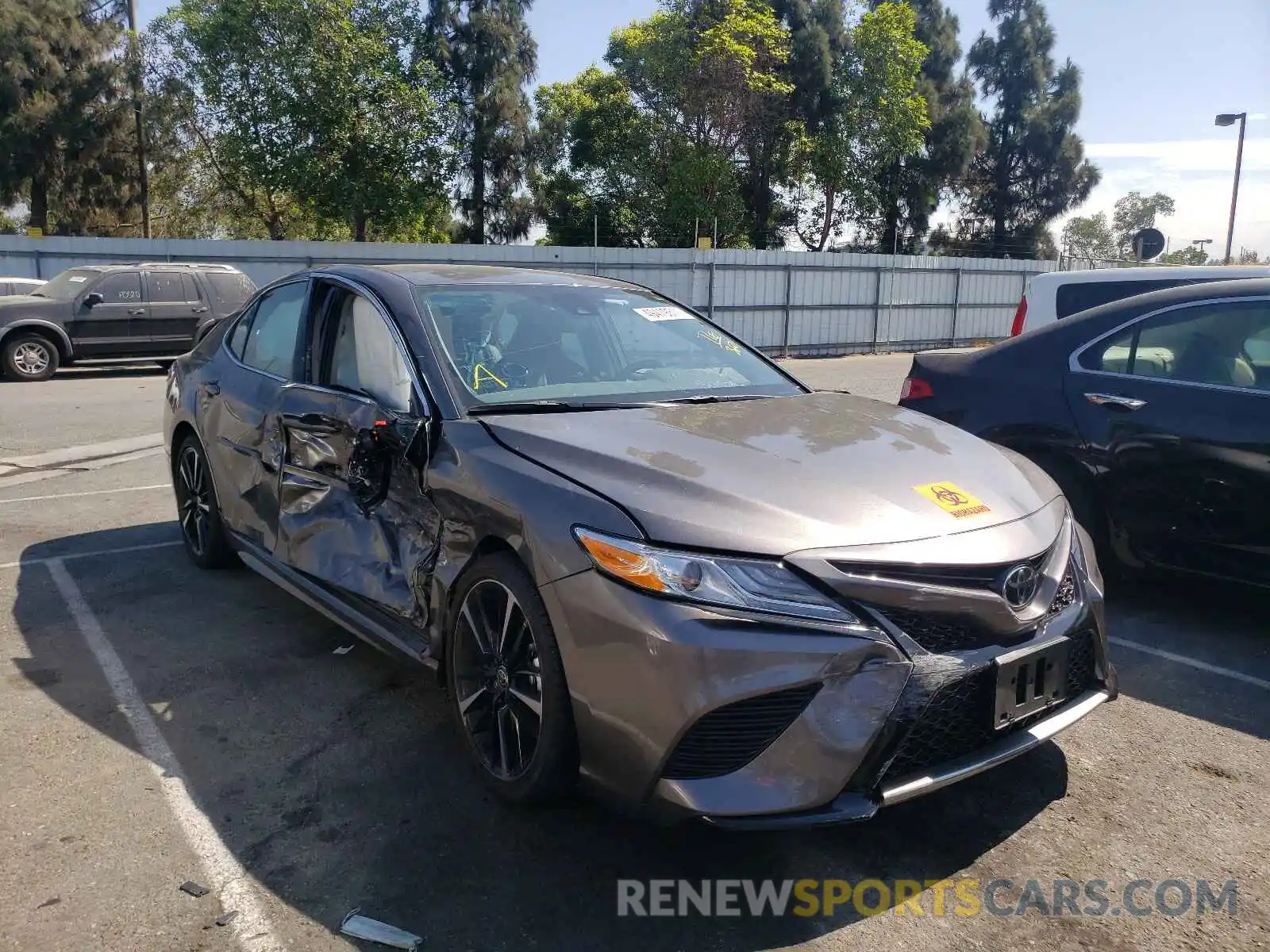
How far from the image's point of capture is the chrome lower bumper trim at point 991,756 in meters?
2.36

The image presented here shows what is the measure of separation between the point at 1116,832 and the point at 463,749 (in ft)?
6.49

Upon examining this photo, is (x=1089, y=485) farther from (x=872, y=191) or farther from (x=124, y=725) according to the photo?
(x=872, y=191)

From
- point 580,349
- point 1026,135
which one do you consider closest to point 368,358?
point 580,349

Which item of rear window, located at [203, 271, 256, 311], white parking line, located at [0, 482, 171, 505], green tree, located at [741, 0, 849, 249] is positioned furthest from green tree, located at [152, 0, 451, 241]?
white parking line, located at [0, 482, 171, 505]

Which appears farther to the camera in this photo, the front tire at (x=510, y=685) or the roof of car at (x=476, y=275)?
the roof of car at (x=476, y=275)

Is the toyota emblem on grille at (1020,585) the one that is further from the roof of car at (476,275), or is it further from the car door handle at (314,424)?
the car door handle at (314,424)

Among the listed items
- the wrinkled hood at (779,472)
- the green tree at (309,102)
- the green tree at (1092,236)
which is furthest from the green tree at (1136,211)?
the wrinkled hood at (779,472)

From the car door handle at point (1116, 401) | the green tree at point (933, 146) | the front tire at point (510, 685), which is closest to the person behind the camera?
the front tire at point (510, 685)

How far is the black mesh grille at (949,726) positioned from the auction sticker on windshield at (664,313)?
2159mm

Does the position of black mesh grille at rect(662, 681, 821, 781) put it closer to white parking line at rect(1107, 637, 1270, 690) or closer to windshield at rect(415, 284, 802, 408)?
windshield at rect(415, 284, 802, 408)

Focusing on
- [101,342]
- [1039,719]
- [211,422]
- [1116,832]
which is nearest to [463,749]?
[1039,719]

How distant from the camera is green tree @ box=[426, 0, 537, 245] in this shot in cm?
3750

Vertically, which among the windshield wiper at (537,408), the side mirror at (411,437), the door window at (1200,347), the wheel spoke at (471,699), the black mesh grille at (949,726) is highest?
the door window at (1200,347)
